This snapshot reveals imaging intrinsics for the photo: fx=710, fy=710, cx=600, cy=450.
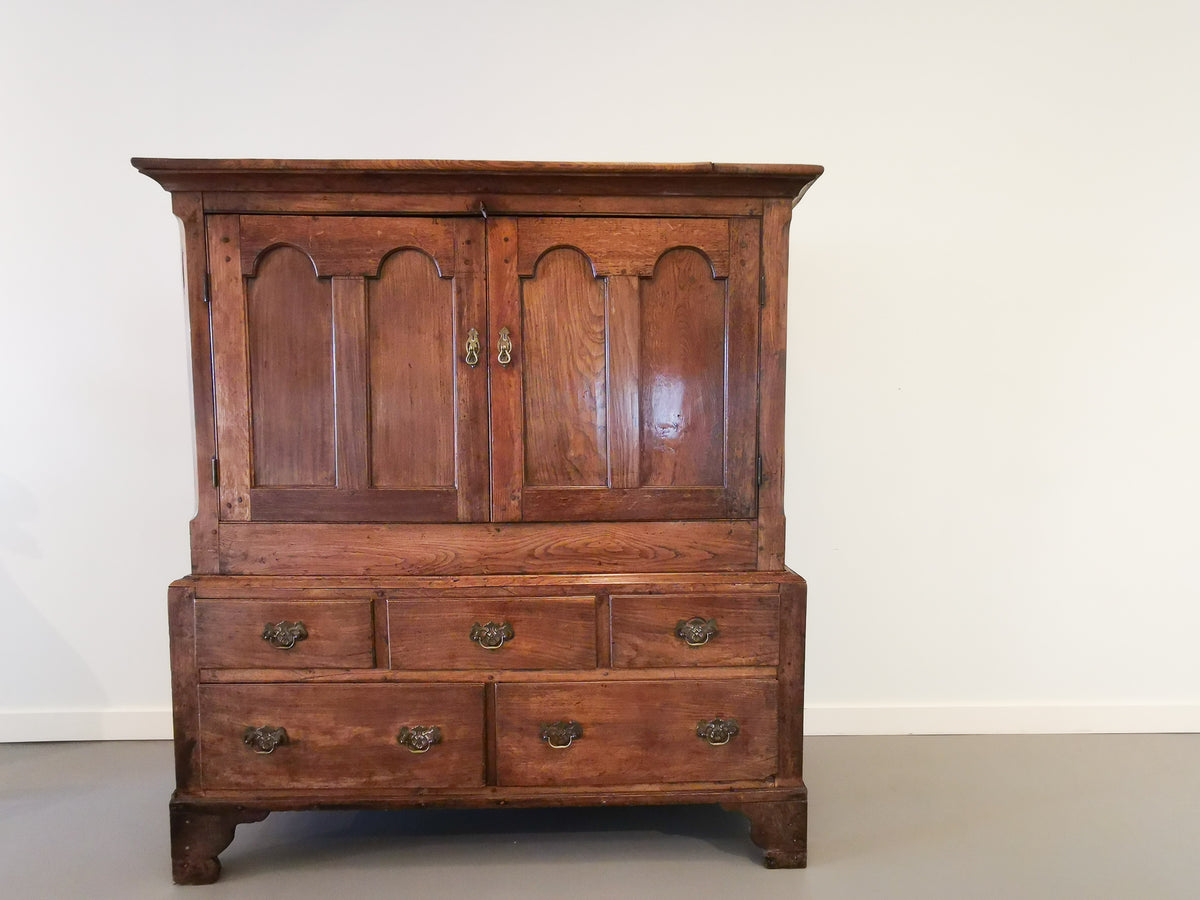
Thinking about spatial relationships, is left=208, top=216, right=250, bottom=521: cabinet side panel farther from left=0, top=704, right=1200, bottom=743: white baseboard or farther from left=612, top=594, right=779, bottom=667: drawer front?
left=0, top=704, right=1200, bottom=743: white baseboard

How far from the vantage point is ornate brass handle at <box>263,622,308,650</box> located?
76.1 inches

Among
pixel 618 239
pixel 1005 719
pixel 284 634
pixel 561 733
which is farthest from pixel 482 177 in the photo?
pixel 1005 719

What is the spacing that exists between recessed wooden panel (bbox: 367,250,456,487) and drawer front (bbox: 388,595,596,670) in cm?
36

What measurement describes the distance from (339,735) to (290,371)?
39.8 inches

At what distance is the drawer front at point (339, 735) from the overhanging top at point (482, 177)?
1363mm

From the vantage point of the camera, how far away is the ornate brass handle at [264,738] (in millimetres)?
1924

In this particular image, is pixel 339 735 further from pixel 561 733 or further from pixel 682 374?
pixel 682 374

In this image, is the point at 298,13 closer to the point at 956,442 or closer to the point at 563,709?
the point at 563,709

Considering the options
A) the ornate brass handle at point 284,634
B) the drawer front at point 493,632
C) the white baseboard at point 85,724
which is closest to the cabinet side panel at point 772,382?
the drawer front at point 493,632

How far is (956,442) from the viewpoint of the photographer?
9.24 feet

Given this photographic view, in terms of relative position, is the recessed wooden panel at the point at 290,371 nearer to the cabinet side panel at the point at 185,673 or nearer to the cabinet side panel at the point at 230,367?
the cabinet side panel at the point at 230,367

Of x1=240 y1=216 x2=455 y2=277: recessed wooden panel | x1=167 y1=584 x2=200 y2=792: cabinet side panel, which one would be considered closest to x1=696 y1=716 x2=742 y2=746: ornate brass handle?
x1=167 y1=584 x2=200 y2=792: cabinet side panel

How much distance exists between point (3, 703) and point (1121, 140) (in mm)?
4901

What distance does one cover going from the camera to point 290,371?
1974 mm
